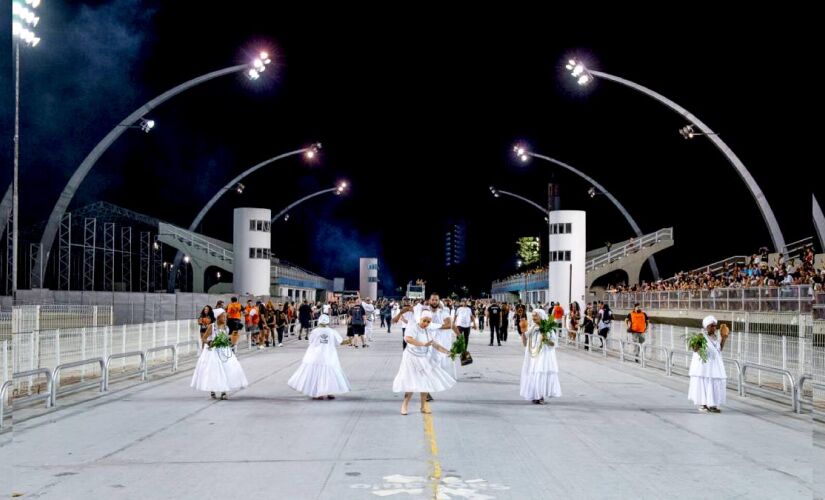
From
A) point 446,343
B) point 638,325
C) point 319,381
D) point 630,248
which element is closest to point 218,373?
point 319,381

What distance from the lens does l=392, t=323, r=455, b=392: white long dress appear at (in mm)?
13594

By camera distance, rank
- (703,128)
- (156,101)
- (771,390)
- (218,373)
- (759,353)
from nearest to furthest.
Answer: (218,373), (771,390), (759,353), (156,101), (703,128)

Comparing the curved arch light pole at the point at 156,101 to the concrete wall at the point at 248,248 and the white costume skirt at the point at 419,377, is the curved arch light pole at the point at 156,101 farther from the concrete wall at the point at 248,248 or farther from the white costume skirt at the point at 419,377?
the concrete wall at the point at 248,248

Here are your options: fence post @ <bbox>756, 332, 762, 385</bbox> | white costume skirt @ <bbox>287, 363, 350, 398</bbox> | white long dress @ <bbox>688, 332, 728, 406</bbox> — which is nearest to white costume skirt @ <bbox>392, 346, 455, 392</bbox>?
white costume skirt @ <bbox>287, 363, 350, 398</bbox>

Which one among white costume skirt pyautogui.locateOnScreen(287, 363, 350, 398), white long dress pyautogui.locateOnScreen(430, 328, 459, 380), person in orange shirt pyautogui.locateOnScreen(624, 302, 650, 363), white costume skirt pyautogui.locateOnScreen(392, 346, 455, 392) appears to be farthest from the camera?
person in orange shirt pyautogui.locateOnScreen(624, 302, 650, 363)

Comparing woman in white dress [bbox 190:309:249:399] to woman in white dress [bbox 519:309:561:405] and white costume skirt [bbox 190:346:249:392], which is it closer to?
white costume skirt [bbox 190:346:249:392]

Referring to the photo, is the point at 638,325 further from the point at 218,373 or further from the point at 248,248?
the point at 248,248

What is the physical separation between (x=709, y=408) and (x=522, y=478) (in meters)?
7.12

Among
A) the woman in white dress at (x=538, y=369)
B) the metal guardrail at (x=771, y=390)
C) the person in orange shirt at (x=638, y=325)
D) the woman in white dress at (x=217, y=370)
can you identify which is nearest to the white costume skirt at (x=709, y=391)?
the metal guardrail at (x=771, y=390)

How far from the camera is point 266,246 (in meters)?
54.8

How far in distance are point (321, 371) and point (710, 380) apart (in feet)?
23.0

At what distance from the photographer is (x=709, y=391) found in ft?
46.8

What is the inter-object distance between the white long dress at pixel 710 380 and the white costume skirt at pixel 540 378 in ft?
7.99

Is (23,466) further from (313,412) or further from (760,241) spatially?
(760,241)
